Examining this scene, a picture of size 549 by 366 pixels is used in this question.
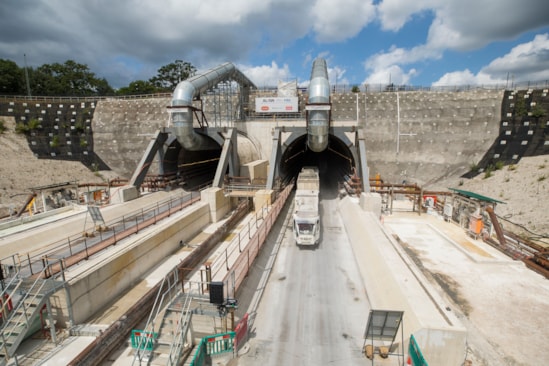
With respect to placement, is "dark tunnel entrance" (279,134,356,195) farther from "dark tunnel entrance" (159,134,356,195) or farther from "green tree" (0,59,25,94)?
"green tree" (0,59,25,94)

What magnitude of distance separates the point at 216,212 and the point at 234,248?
209 inches

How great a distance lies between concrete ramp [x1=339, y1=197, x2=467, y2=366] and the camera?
7.09 m

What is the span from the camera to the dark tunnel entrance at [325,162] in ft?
89.8

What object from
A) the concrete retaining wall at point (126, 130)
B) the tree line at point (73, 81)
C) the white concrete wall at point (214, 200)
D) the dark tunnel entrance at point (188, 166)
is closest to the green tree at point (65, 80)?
the tree line at point (73, 81)

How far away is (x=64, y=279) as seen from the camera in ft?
28.5

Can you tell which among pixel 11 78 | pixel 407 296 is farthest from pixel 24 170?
pixel 407 296

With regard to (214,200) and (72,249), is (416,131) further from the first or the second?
(72,249)

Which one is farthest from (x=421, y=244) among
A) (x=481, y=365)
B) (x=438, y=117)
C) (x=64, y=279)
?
(x=438, y=117)

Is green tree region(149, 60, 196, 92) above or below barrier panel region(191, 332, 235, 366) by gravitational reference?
above

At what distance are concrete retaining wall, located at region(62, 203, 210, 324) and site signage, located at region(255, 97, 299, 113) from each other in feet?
58.9

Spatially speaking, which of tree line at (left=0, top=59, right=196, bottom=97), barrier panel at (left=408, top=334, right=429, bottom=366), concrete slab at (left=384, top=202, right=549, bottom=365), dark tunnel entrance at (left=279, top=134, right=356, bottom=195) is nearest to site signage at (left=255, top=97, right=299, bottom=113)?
dark tunnel entrance at (left=279, top=134, right=356, bottom=195)

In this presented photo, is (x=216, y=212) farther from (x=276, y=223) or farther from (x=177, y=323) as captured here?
(x=177, y=323)

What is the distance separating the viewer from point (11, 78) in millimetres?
53062

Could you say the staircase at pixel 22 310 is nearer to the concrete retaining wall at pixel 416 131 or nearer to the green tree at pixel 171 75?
the concrete retaining wall at pixel 416 131
